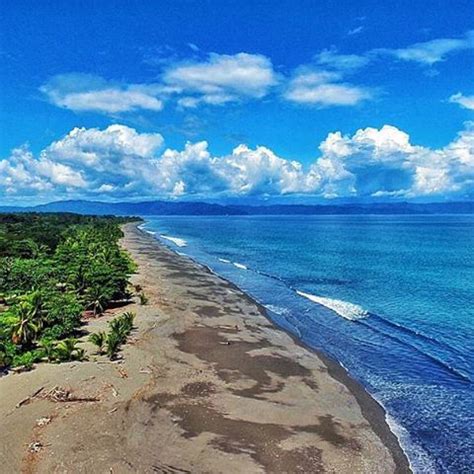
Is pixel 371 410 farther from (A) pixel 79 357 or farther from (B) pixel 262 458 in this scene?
(A) pixel 79 357

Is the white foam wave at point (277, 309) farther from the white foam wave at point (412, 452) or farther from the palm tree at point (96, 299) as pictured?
the white foam wave at point (412, 452)

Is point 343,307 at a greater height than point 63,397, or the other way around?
point 63,397

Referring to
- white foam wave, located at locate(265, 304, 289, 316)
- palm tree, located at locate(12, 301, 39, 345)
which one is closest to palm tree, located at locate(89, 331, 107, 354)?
palm tree, located at locate(12, 301, 39, 345)

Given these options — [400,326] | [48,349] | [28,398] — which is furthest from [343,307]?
[28,398]

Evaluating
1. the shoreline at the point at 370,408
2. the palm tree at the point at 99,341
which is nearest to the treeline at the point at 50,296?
the palm tree at the point at 99,341

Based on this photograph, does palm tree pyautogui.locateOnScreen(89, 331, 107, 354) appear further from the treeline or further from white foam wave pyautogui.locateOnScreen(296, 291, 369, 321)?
white foam wave pyautogui.locateOnScreen(296, 291, 369, 321)

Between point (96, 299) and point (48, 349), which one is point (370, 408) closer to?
point (48, 349)

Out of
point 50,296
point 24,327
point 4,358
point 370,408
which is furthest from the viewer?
point 50,296

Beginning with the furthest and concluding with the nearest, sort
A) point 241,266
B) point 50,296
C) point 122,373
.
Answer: point 241,266, point 50,296, point 122,373
